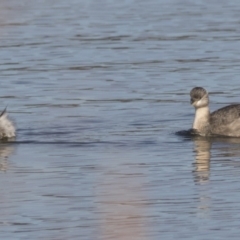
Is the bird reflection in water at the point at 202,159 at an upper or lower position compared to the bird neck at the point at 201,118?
lower

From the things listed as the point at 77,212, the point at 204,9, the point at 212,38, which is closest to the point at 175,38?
the point at 212,38

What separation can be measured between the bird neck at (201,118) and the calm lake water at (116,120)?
29cm

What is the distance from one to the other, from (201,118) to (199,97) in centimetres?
38

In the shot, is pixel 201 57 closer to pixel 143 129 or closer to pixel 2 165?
pixel 143 129

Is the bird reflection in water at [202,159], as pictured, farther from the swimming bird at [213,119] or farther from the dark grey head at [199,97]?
the dark grey head at [199,97]

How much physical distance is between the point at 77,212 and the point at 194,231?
4.51 feet

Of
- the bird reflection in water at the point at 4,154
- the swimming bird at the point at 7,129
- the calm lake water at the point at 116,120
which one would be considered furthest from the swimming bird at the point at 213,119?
the bird reflection in water at the point at 4,154

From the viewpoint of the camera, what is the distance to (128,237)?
7000 mm

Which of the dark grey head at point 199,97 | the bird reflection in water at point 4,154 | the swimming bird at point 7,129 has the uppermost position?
the dark grey head at point 199,97

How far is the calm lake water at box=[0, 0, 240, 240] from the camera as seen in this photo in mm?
10820

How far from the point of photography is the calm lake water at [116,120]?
35.5ft

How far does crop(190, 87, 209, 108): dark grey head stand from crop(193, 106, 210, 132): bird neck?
0.30ft

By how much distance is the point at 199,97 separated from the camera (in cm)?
1789

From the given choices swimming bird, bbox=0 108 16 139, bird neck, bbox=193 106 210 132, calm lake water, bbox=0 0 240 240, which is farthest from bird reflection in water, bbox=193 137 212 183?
swimming bird, bbox=0 108 16 139
